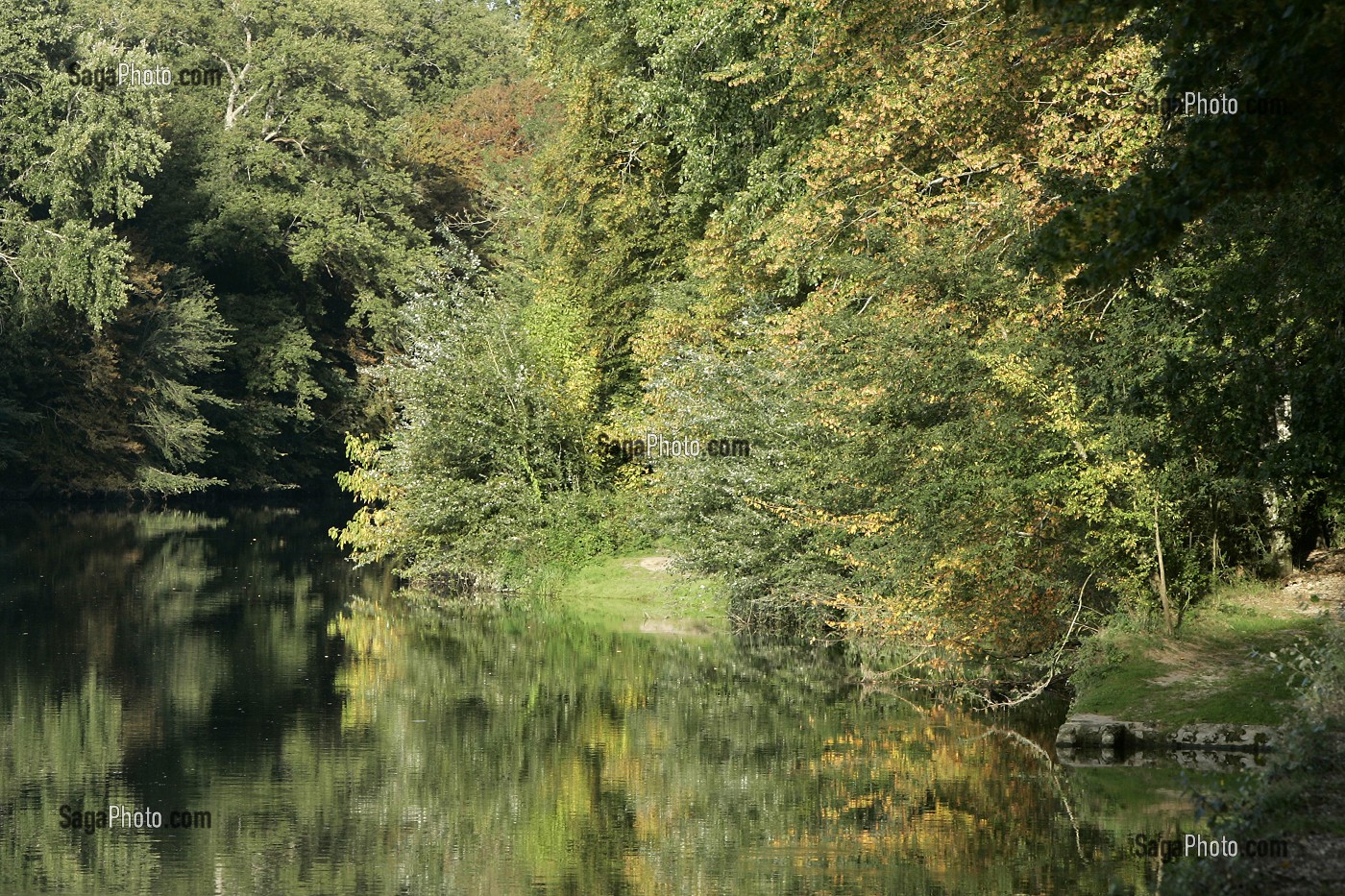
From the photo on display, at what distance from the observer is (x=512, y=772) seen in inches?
579

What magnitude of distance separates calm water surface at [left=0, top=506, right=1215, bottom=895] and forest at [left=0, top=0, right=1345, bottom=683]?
1.97 meters

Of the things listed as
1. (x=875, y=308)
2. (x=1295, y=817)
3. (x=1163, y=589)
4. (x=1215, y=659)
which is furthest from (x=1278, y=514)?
(x=1295, y=817)

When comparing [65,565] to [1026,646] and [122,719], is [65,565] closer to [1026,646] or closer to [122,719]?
[122,719]

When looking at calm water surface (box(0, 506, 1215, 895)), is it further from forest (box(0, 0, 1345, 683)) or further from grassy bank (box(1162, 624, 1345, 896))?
forest (box(0, 0, 1345, 683))

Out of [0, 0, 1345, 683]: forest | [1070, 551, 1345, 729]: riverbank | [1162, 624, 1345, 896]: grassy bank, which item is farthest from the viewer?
[1070, 551, 1345, 729]: riverbank

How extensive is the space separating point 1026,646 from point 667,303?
1286 cm

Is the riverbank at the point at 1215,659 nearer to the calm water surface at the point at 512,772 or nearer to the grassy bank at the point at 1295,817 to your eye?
the calm water surface at the point at 512,772

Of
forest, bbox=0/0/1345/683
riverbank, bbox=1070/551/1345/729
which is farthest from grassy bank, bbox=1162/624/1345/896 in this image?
riverbank, bbox=1070/551/1345/729

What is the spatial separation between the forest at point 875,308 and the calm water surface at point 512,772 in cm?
197

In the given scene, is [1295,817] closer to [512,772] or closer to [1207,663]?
[1207,663]

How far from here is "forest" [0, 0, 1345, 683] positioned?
12609 mm

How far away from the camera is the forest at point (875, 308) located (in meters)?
12.6

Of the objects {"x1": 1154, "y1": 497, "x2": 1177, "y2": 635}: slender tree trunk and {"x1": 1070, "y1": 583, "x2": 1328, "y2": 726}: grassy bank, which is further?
{"x1": 1154, "y1": 497, "x2": 1177, "y2": 635}: slender tree trunk

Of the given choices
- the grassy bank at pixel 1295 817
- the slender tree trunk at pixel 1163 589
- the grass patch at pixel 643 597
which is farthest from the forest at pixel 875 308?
the grassy bank at pixel 1295 817
